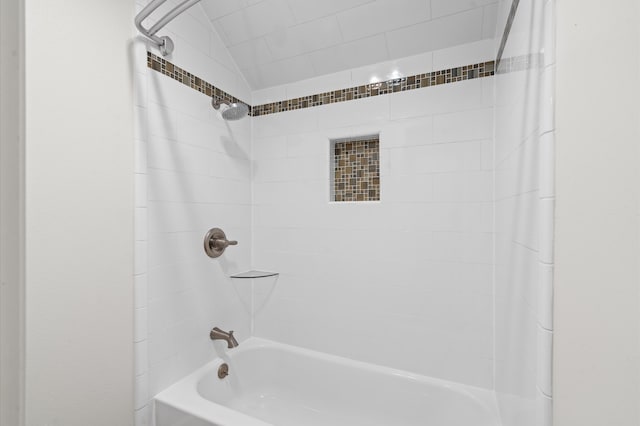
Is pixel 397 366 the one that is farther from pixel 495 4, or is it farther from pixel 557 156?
pixel 495 4

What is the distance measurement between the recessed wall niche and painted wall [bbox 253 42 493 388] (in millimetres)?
74

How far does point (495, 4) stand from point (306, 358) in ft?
6.89

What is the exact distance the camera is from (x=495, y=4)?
1332 mm

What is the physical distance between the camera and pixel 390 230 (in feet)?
5.41

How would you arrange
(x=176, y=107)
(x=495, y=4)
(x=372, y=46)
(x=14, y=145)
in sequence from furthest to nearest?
(x=372, y=46)
(x=176, y=107)
(x=495, y=4)
(x=14, y=145)

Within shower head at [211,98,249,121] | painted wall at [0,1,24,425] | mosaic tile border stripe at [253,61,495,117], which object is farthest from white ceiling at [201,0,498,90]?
painted wall at [0,1,24,425]

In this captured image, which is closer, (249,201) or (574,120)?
(574,120)

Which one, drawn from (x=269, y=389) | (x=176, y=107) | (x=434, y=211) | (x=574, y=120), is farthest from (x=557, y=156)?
(x=269, y=389)

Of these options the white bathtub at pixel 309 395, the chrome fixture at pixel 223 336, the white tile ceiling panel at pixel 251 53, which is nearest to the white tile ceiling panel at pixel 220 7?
the white tile ceiling panel at pixel 251 53

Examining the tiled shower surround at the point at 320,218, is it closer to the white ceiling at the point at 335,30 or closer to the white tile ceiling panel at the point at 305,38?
the white ceiling at the point at 335,30

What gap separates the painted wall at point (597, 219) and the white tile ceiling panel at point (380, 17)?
1022 mm

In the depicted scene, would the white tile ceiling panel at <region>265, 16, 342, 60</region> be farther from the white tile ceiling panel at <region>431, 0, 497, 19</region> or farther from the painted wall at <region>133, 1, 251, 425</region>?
the white tile ceiling panel at <region>431, 0, 497, 19</region>

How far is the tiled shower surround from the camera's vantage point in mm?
1417

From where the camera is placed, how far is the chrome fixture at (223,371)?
1670mm
